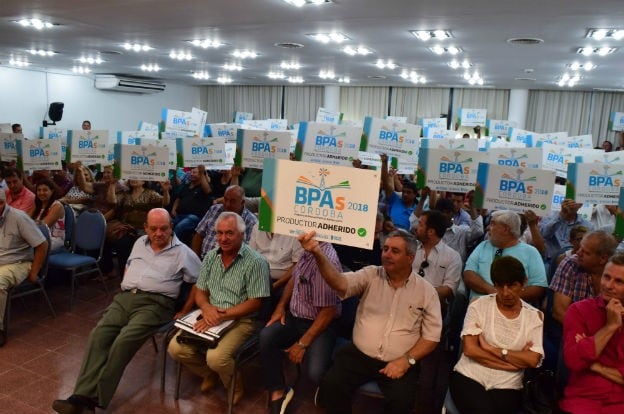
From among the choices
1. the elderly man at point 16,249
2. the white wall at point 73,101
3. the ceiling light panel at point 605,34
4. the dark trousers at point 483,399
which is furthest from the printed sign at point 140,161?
the white wall at point 73,101

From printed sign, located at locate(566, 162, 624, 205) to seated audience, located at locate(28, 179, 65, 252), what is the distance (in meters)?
5.04

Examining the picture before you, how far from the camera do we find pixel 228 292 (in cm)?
352

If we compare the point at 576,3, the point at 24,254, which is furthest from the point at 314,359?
the point at 576,3

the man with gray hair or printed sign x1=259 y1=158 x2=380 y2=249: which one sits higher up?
printed sign x1=259 y1=158 x2=380 y2=249

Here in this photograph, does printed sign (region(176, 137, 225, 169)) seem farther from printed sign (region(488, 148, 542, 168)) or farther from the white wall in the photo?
the white wall

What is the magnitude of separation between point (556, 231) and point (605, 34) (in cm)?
276

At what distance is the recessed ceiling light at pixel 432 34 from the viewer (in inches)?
256

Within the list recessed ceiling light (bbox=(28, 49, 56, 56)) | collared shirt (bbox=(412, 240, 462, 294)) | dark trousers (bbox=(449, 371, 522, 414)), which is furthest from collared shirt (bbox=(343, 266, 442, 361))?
recessed ceiling light (bbox=(28, 49, 56, 56))

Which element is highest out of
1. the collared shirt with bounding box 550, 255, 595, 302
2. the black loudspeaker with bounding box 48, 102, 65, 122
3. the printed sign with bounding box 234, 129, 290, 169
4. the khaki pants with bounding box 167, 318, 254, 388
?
the black loudspeaker with bounding box 48, 102, 65, 122

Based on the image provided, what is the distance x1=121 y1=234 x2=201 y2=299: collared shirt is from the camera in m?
3.71

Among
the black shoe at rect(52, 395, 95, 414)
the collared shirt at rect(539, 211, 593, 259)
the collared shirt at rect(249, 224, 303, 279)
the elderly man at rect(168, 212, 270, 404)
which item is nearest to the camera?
the black shoe at rect(52, 395, 95, 414)

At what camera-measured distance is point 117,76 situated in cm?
1648

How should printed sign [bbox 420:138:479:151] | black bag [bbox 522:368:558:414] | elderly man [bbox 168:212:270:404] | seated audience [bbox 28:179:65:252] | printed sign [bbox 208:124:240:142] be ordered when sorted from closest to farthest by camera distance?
1. black bag [bbox 522:368:558:414]
2. elderly man [bbox 168:212:270:404]
3. seated audience [bbox 28:179:65:252]
4. printed sign [bbox 420:138:479:151]
5. printed sign [bbox 208:124:240:142]

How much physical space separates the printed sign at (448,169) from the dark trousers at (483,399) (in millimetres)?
2733
